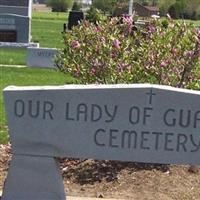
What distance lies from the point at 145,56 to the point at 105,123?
2.02 metres

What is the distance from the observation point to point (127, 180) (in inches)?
261

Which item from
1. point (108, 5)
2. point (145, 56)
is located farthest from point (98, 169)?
point (108, 5)

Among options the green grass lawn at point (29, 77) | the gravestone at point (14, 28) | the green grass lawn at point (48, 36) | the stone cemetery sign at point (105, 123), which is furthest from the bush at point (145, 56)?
the green grass lawn at point (48, 36)

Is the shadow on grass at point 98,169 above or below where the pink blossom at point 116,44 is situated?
below

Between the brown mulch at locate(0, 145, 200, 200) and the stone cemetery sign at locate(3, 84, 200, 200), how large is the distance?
1.03 metres

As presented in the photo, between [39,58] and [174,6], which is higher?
[39,58]

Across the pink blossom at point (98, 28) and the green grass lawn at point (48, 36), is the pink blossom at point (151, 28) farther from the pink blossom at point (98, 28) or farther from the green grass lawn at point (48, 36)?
the green grass lawn at point (48, 36)

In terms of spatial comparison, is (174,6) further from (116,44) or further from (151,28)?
(116,44)

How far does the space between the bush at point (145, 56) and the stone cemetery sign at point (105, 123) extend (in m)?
1.82

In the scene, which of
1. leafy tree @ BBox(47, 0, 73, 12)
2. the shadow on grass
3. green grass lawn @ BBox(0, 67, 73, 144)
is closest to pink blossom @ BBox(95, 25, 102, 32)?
the shadow on grass

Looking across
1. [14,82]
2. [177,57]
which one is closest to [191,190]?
[177,57]

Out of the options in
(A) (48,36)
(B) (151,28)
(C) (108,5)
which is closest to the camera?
(B) (151,28)

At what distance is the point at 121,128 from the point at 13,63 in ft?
47.9

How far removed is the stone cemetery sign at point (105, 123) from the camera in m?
5.19
